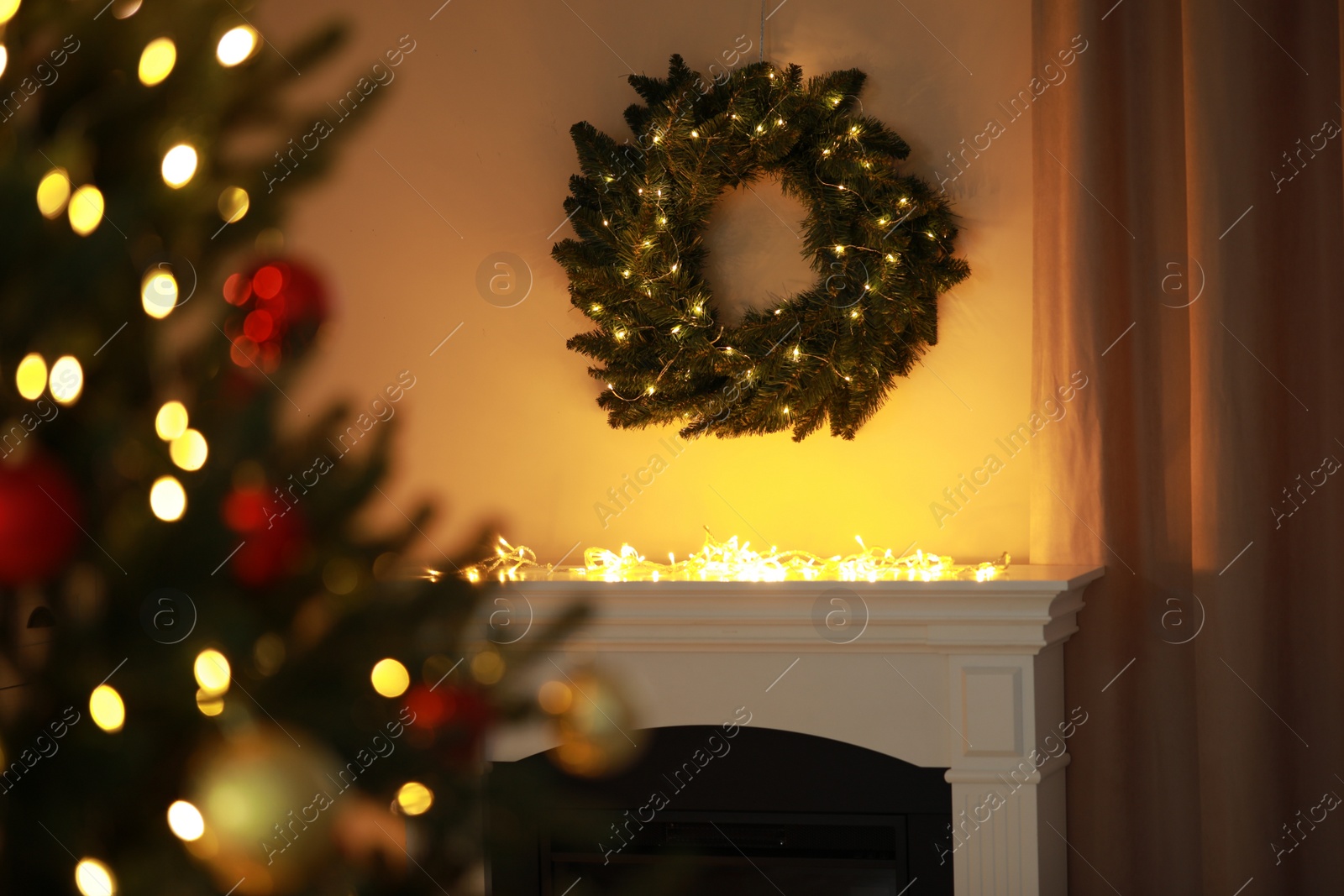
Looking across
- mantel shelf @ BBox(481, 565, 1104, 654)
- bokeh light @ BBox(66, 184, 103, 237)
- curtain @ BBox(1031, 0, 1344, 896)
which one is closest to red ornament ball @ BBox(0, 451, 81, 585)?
bokeh light @ BBox(66, 184, 103, 237)

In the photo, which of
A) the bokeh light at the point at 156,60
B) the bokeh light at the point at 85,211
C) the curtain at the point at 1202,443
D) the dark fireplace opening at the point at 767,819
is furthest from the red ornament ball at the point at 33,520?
the curtain at the point at 1202,443

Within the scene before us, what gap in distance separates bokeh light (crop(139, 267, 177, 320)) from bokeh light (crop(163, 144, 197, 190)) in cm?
5

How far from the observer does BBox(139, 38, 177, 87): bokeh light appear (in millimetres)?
588

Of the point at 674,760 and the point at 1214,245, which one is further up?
the point at 1214,245

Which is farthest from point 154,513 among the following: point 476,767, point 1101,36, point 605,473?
point 1101,36

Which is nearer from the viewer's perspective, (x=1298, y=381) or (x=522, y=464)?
(x=1298, y=381)

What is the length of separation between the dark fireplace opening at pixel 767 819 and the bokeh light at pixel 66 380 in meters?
1.74

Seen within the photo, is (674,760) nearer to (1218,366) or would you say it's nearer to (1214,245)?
(1218,366)

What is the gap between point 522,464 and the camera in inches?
103

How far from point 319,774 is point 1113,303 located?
2.05 m

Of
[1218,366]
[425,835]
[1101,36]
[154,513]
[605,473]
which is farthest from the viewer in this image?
[605,473]

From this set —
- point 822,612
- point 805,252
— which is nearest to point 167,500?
point 822,612

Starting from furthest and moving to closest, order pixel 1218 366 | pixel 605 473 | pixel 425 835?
pixel 605 473
pixel 1218 366
pixel 425 835

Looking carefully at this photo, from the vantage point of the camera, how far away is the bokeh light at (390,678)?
24.9 inches
